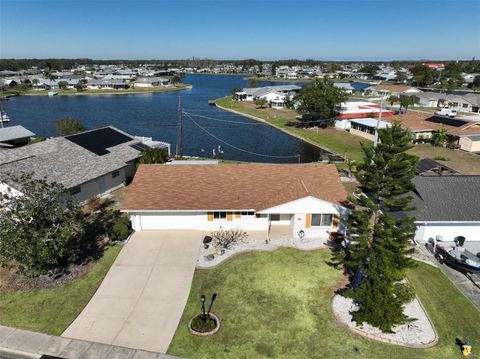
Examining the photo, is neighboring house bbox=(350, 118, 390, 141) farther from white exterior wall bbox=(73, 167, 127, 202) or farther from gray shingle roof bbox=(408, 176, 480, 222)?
white exterior wall bbox=(73, 167, 127, 202)

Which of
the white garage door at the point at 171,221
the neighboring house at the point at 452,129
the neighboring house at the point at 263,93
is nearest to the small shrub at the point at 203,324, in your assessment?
the white garage door at the point at 171,221

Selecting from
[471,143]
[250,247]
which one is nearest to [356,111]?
[471,143]

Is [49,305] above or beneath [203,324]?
beneath

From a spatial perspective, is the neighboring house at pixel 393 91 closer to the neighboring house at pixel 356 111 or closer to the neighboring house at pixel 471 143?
the neighboring house at pixel 356 111

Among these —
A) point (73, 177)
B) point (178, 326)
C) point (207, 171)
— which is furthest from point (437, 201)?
point (73, 177)

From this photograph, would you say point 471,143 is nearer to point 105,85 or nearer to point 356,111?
point 356,111
